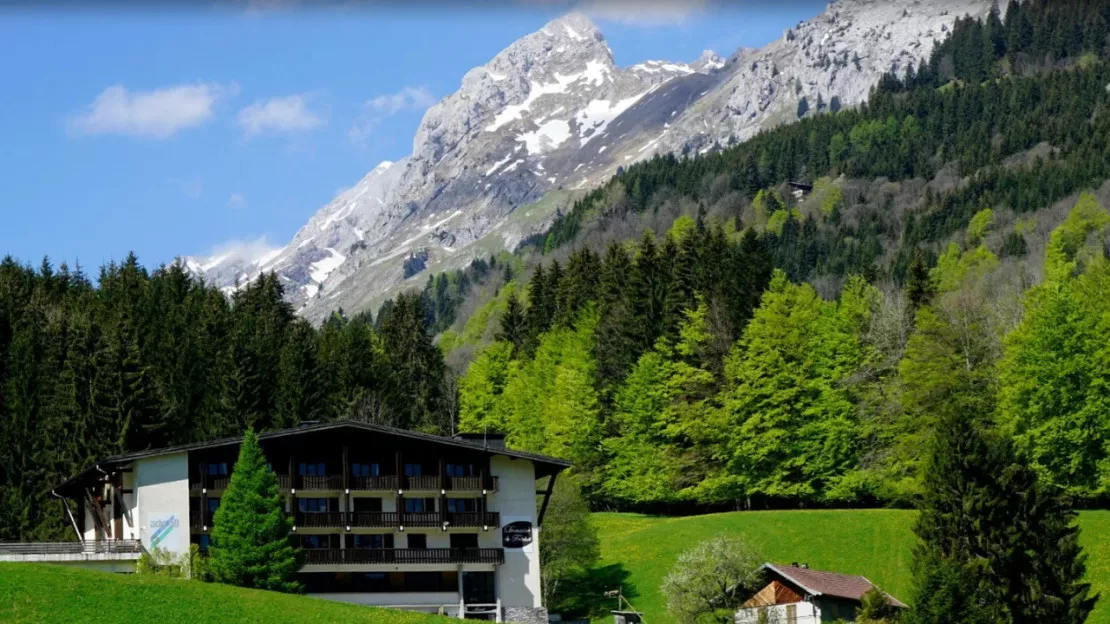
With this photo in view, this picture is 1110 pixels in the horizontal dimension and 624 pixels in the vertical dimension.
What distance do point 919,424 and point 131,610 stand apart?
165 ft

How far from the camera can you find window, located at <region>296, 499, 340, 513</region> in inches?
2790

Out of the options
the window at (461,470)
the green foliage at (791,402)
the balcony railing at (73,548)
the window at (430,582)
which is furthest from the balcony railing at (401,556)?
the green foliage at (791,402)

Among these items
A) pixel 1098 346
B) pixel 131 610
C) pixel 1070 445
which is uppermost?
pixel 1098 346

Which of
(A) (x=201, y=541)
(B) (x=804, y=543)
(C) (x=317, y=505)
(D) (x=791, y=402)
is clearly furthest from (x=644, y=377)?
(A) (x=201, y=541)

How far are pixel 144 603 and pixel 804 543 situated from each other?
37.7 metres

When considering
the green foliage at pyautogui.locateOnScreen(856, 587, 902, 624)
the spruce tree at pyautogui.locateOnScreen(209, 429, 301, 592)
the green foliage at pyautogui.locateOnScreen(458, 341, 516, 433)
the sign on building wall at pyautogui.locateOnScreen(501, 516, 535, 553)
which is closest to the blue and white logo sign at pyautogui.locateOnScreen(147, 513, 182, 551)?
the spruce tree at pyautogui.locateOnScreen(209, 429, 301, 592)

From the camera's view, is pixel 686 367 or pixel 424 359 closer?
pixel 686 367

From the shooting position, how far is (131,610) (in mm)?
52906

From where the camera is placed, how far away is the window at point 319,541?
70.0m

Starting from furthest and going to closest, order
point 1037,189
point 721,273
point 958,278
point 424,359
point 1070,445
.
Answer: point 1037,189, point 958,278, point 424,359, point 721,273, point 1070,445

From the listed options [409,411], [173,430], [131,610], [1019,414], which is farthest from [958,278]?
[131,610]

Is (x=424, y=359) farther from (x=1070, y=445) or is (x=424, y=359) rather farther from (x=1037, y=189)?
(x=1037, y=189)

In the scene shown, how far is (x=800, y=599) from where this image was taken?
220 feet

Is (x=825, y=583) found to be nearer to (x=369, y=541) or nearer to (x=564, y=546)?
(x=564, y=546)
